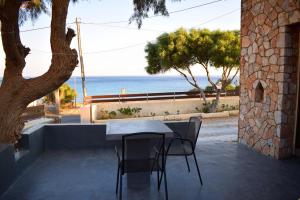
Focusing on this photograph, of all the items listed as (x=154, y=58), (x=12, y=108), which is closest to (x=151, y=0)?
(x=12, y=108)

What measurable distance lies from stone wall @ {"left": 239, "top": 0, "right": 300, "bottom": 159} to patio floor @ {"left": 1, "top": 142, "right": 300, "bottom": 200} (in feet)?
1.04

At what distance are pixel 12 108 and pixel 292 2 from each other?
3829 millimetres

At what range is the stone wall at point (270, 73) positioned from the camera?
11.9 feet

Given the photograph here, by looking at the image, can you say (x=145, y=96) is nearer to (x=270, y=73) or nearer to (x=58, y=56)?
(x=270, y=73)

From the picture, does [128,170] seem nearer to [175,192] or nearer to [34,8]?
[175,192]

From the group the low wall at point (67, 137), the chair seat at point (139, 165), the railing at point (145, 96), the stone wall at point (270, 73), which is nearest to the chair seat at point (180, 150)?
the chair seat at point (139, 165)

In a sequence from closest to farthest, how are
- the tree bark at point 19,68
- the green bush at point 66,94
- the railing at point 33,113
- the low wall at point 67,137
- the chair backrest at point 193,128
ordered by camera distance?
1. the tree bark at point 19,68
2. the chair backrest at point 193,128
3. the low wall at point 67,137
4. the railing at point 33,113
5. the green bush at point 66,94

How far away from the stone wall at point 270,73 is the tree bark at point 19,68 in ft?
9.21

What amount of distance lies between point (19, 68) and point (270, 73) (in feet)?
11.5

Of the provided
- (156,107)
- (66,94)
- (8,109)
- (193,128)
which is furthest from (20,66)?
(66,94)

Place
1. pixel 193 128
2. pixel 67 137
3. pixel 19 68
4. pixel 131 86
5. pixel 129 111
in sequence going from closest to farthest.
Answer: pixel 19 68
pixel 193 128
pixel 67 137
pixel 129 111
pixel 131 86

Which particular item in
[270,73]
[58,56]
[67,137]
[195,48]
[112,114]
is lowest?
[112,114]

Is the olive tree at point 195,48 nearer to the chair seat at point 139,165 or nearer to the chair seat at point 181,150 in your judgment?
the chair seat at point 181,150

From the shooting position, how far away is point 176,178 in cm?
308
